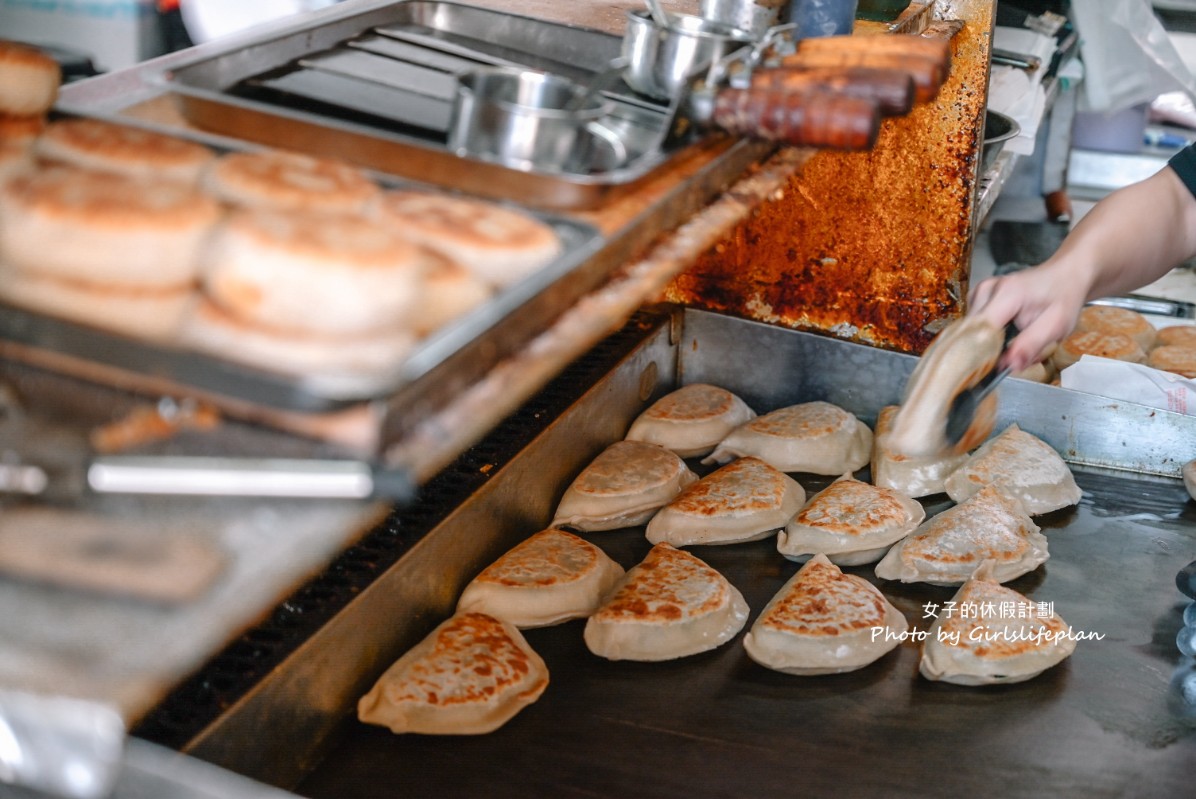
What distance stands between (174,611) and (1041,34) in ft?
16.7

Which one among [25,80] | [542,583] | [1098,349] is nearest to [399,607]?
[542,583]

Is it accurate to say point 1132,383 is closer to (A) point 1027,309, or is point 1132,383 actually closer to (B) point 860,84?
(A) point 1027,309

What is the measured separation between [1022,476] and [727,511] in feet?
2.93

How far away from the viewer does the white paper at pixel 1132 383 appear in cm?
349

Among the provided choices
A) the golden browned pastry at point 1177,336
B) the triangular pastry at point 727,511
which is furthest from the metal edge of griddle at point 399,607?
the golden browned pastry at point 1177,336

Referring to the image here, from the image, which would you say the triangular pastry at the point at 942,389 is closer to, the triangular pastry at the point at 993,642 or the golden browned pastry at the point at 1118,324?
the triangular pastry at the point at 993,642

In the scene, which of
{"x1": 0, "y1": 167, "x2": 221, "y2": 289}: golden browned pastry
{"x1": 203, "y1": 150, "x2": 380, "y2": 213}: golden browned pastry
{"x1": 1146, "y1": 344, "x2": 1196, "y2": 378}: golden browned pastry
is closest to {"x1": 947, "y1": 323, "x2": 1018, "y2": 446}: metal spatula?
{"x1": 203, "y1": 150, "x2": 380, "y2": 213}: golden browned pastry

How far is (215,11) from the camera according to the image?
4441mm

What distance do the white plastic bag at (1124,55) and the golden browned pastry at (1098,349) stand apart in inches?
103

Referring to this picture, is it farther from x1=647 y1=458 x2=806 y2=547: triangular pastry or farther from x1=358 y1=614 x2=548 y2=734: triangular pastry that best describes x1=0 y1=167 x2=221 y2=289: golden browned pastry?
x1=647 y1=458 x2=806 y2=547: triangular pastry

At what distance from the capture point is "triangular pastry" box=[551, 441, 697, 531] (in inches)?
108

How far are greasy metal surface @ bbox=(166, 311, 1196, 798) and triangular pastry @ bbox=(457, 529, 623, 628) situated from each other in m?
0.05

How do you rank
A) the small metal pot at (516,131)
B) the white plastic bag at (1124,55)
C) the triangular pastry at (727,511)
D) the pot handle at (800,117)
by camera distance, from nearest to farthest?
1. the small metal pot at (516,131)
2. the pot handle at (800,117)
3. the triangular pastry at (727,511)
4. the white plastic bag at (1124,55)

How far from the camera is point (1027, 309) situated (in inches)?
96.6
